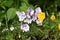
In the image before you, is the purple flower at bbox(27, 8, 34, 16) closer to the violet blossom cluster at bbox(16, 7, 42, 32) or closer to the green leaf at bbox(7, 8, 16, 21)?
the violet blossom cluster at bbox(16, 7, 42, 32)

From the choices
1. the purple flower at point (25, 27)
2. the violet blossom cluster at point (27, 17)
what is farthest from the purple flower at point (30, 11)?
the purple flower at point (25, 27)

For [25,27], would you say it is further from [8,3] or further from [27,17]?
[8,3]

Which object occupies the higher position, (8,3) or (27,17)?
(8,3)

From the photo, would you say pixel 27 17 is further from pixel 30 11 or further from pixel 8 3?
pixel 8 3

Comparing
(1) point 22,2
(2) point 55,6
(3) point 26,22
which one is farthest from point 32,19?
(2) point 55,6

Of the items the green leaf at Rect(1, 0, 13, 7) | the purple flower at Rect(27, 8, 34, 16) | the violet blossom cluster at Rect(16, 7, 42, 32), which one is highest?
the green leaf at Rect(1, 0, 13, 7)

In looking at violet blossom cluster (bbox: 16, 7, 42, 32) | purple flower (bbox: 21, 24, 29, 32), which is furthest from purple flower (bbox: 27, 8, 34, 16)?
purple flower (bbox: 21, 24, 29, 32)

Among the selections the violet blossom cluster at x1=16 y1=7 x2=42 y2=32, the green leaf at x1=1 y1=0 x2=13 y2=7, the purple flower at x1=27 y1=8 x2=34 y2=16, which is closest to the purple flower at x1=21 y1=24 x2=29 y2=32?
the violet blossom cluster at x1=16 y1=7 x2=42 y2=32

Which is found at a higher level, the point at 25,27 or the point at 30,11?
the point at 30,11

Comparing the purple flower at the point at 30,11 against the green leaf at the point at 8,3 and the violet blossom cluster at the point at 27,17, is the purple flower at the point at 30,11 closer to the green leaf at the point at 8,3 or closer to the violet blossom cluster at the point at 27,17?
the violet blossom cluster at the point at 27,17

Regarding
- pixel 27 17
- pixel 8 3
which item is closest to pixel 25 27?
pixel 27 17

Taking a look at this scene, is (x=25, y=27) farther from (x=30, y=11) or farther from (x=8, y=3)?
(x=8, y=3)

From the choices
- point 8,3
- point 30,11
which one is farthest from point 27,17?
point 8,3

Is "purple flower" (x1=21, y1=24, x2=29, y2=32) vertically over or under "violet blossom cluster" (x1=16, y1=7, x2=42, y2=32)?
under
